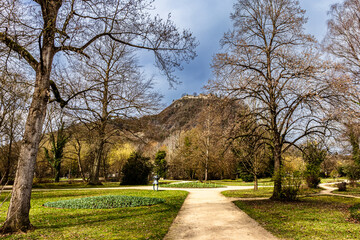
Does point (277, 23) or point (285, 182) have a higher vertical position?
point (277, 23)

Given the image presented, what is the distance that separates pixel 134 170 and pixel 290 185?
18258 mm

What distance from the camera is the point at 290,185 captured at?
34.3ft

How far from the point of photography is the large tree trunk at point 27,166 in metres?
5.01

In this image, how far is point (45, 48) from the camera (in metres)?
5.90

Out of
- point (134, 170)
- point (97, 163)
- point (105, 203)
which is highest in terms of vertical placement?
point (97, 163)

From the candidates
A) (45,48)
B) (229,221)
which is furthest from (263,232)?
(45,48)

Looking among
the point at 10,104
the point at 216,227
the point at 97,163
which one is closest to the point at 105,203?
the point at 216,227

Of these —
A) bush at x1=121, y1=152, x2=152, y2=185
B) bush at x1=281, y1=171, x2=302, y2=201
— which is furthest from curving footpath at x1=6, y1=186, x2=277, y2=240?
bush at x1=121, y1=152, x2=152, y2=185

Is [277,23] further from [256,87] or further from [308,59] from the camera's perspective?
[256,87]

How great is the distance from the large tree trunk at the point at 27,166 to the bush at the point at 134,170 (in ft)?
65.3

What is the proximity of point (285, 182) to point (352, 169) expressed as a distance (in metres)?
16.6

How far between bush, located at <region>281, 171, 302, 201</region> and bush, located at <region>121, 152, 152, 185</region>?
17.6m

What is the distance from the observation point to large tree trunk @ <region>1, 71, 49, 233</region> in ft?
16.4

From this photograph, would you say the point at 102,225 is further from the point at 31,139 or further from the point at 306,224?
the point at 306,224
